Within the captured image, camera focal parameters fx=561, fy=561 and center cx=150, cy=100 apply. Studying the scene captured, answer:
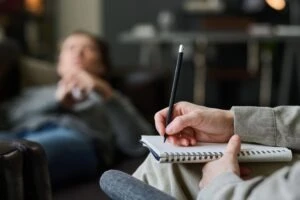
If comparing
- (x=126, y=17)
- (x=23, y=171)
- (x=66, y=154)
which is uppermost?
(x=126, y=17)

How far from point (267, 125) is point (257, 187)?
0.87ft

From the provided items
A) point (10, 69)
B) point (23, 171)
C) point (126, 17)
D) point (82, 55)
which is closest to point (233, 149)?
point (23, 171)

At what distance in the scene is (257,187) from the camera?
0.74 m

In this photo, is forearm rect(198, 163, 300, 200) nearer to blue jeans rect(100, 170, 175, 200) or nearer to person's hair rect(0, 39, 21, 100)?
blue jeans rect(100, 170, 175, 200)

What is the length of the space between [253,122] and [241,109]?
1.3 inches

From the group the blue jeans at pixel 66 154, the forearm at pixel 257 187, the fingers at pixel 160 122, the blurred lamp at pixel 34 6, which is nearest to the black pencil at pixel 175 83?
the fingers at pixel 160 122

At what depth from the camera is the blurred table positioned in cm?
425

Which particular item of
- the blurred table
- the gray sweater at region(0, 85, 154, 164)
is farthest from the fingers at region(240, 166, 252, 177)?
the blurred table

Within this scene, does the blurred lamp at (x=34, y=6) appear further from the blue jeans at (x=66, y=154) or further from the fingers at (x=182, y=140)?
the fingers at (x=182, y=140)

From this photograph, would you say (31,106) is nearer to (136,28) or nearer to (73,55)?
(73,55)

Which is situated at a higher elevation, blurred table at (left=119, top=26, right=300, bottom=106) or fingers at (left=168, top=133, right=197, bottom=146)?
fingers at (left=168, top=133, right=197, bottom=146)

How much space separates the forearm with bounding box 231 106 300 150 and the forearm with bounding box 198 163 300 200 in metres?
0.19

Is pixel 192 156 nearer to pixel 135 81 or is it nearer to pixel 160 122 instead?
pixel 160 122

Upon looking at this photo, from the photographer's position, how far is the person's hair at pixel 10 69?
2225 mm
